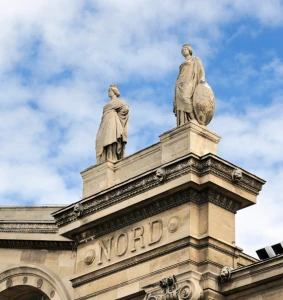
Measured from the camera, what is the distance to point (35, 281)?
3070 cm

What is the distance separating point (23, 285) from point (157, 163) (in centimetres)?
Result: 658

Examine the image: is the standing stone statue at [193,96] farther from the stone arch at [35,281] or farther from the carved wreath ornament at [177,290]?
the stone arch at [35,281]

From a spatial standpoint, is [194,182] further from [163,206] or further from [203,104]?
[203,104]

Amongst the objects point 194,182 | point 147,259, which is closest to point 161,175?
point 194,182

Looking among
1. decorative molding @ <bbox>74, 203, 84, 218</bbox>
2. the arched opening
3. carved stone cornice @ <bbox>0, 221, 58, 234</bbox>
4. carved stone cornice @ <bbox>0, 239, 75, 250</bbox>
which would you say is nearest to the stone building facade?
decorative molding @ <bbox>74, 203, 84, 218</bbox>

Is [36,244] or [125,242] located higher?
[36,244]

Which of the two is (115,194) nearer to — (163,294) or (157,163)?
(157,163)

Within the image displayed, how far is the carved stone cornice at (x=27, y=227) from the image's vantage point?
30938mm

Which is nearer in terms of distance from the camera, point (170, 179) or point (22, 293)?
point (170, 179)

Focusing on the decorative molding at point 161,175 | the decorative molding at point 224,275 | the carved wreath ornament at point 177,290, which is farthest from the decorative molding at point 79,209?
the decorative molding at point 224,275

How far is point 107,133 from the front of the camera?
2884cm

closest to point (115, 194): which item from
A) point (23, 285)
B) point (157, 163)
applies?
point (157, 163)

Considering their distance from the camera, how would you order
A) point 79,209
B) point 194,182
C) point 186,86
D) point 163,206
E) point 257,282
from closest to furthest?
point 257,282, point 194,182, point 163,206, point 186,86, point 79,209

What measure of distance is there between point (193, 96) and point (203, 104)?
15.8 inches
